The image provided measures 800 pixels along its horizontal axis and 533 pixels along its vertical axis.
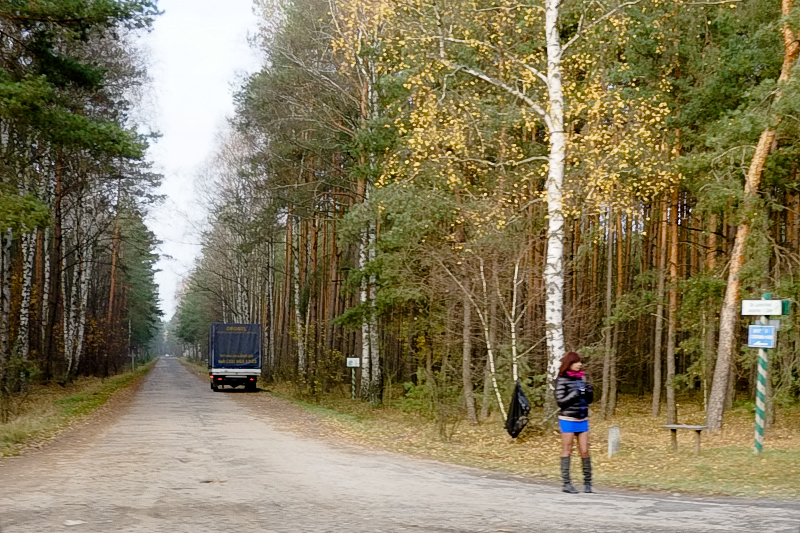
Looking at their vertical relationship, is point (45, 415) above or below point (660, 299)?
below

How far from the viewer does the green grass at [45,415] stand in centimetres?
1465

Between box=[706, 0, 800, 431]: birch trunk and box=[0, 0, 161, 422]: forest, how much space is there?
44.9 ft

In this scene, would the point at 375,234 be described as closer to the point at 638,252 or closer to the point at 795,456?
the point at 795,456

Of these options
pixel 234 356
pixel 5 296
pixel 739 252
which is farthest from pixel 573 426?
pixel 234 356

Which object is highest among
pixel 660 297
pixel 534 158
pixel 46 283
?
pixel 534 158

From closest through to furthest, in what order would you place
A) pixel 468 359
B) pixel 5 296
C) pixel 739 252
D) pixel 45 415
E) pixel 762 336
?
pixel 762 336
pixel 739 252
pixel 45 415
pixel 468 359
pixel 5 296

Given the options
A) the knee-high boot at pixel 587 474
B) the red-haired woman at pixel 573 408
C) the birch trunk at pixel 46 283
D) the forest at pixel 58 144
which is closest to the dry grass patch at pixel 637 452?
the knee-high boot at pixel 587 474

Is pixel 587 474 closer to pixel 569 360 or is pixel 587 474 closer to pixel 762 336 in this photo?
pixel 569 360

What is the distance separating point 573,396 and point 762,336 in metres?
4.86

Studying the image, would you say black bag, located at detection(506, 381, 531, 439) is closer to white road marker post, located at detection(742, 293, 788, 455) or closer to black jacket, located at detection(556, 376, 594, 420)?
white road marker post, located at detection(742, 293, 788, 455)

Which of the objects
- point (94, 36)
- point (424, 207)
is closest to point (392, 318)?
point (424, 207)

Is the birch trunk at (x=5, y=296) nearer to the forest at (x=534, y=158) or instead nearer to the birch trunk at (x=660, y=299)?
the forest at (x=534, y=158)

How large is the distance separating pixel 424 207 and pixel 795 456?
10.1 metres

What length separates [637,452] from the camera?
14125 mm
